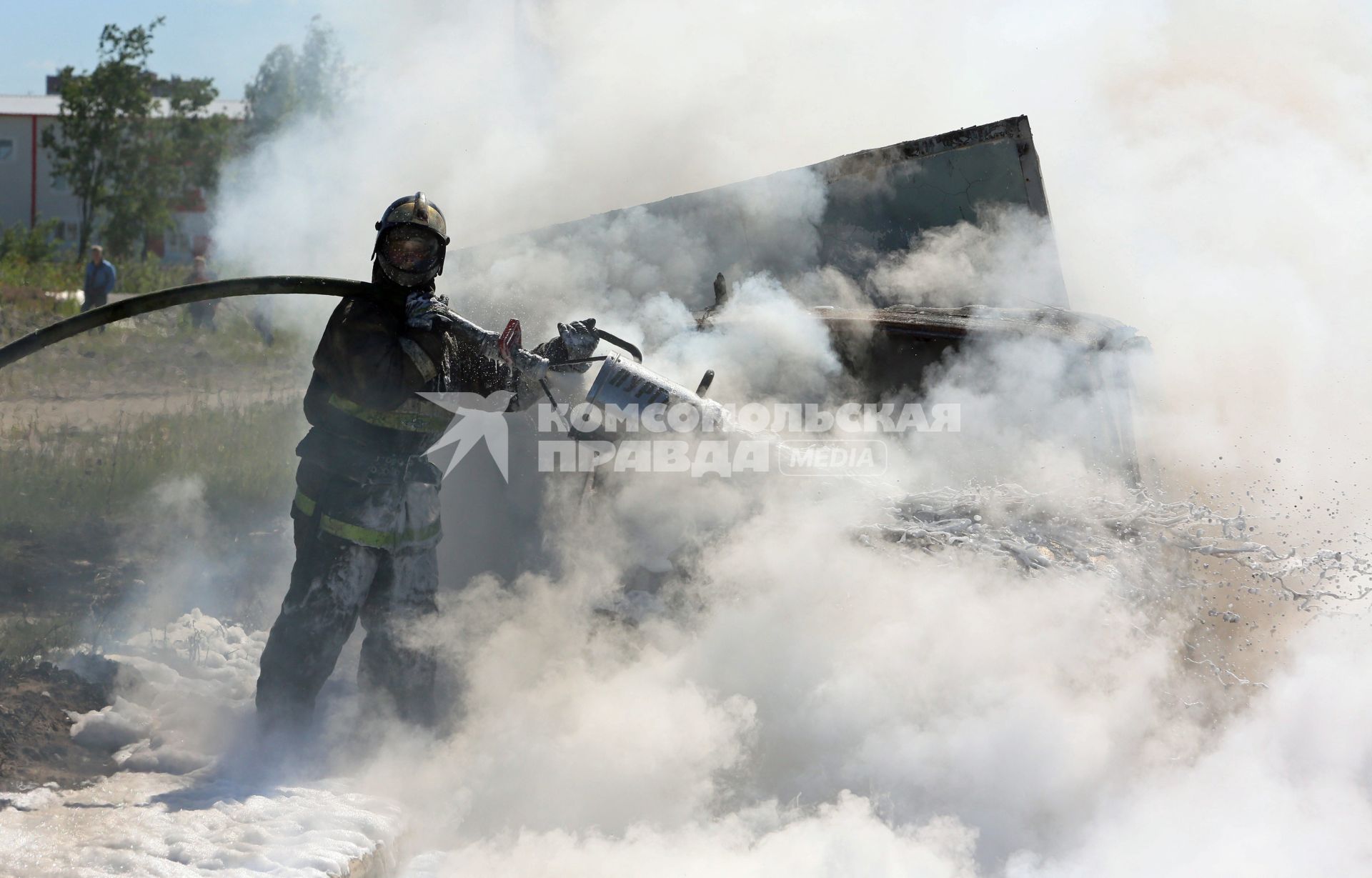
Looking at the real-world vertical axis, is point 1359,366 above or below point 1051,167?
below

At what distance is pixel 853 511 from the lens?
4.10m

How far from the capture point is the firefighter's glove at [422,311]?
3498 mm

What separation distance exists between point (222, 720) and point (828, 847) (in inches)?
79.2

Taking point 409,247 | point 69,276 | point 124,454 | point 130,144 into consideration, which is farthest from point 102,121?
point 409,247

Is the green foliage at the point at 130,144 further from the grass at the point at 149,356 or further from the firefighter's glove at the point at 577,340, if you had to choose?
the firefighter's glove at the point at 577,340

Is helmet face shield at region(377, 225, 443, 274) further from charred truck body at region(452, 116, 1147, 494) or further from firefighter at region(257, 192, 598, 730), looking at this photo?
charred truck body at region(452, 116, 1147, 494)

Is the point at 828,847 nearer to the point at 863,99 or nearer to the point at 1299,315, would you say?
the point at 1299,315

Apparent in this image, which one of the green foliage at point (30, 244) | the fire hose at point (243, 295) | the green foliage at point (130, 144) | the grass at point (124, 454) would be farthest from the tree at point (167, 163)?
the fire hose at point (243, 295)

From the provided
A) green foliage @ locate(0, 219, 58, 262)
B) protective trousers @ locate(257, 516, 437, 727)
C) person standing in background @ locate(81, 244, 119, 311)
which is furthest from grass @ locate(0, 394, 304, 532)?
green foliage @ locate(0, 219, 58, 262)

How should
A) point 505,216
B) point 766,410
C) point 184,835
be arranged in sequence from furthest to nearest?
point 505,216
point 766,410
point 184,835

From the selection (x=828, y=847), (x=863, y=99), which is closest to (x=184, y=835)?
(x=828, y=847)

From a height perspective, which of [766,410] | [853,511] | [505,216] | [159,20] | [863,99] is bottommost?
[853,511]

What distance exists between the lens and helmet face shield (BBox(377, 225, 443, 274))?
354cm

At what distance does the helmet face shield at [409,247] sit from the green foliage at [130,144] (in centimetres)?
1796
